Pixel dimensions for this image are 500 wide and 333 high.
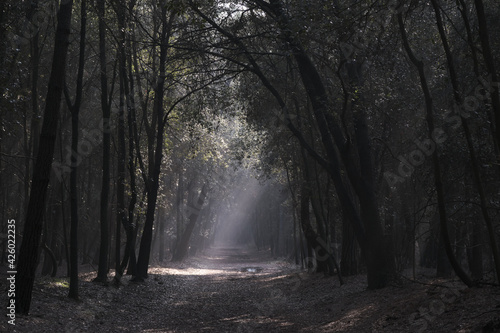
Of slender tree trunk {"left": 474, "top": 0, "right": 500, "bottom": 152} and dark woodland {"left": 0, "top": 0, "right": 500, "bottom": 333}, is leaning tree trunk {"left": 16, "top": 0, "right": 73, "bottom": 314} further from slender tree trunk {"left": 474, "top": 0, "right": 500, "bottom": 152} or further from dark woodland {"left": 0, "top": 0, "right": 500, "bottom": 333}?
slender tree trunk {"left": 474, "top": 0, "right": 500, "bottom": 152}

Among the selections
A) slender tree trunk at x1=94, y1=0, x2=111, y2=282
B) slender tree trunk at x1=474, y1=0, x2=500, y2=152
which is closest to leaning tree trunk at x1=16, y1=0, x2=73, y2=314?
slender tree trunk at x1=94, y1=0, x2=111, y2=282

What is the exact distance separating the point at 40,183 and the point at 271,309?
288 inches

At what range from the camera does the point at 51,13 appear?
13.6 meters

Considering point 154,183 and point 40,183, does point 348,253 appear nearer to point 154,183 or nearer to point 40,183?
point 154,183

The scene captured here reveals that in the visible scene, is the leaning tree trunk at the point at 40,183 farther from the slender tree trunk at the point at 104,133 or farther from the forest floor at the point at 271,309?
the slender tree trunk at the point at 104,133

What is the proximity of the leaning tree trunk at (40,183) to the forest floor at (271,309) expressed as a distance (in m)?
0.62

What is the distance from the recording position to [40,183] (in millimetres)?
8805

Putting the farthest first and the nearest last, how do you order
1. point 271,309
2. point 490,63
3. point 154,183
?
point 154,183 → point 271,309 → point 490,63

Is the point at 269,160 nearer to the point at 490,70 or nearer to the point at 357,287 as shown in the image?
the point at 357,287

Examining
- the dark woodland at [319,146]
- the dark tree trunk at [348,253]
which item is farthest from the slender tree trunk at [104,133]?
the dark tree trunk at [348,253]

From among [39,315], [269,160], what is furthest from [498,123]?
[269,160]

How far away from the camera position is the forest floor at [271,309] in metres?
7.82

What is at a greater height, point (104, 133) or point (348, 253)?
point (104, 133)

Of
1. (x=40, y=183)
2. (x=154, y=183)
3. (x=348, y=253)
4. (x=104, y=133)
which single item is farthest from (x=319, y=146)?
(x=40, y=183)
